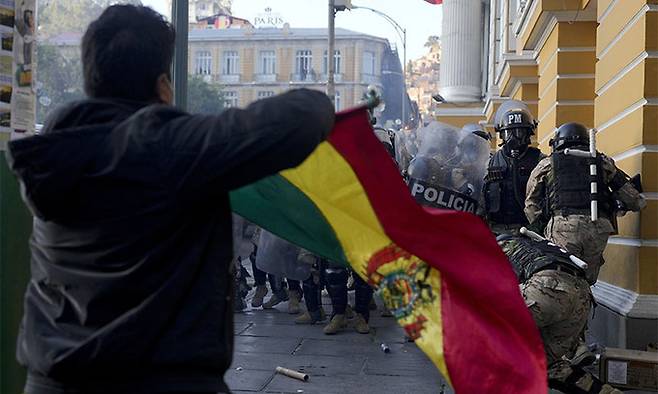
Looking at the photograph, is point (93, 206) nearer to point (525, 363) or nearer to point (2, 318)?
point (525, 363)

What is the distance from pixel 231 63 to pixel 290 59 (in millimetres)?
4746

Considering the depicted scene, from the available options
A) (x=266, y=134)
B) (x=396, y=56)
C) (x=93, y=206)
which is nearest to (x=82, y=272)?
(x=93, y=206)

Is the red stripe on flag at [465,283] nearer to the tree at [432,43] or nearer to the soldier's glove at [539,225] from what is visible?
the soldier's glove at [539,225]

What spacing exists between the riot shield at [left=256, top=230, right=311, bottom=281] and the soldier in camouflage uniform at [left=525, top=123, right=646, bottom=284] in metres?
3.10

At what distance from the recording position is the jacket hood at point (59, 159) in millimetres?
1870

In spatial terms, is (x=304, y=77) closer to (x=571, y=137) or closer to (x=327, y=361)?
(x=327, y=361)

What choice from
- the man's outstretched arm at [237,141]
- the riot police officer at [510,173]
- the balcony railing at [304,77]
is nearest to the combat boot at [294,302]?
the riot police officer at [510,173]

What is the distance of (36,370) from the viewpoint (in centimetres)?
197

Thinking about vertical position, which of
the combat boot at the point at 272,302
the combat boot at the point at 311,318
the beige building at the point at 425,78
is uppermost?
the beige building at the point at 425,78

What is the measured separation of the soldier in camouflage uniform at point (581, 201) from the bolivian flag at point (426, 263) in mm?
3888

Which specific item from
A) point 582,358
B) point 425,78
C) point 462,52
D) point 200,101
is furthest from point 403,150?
point 425,78

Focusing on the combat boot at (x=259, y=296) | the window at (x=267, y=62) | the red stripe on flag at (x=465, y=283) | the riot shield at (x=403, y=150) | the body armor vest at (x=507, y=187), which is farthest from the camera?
the window at (x=267, y=62)

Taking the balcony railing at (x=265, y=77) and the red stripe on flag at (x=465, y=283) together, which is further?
the balcony railing at (x=265, y=77)

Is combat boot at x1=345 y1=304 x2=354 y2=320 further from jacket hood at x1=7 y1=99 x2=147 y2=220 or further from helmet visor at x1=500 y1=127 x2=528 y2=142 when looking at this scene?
jacket hood at x1=7 y1=99 x2=147 y2=220
